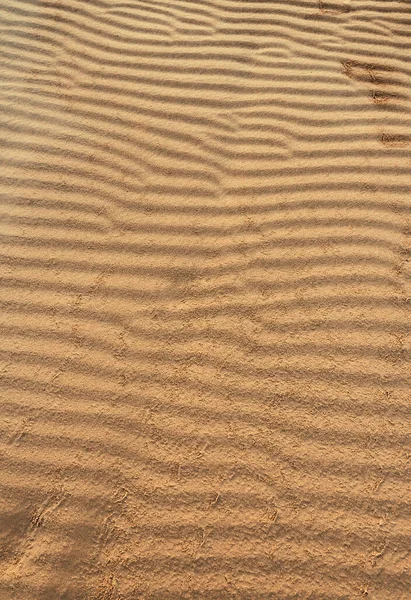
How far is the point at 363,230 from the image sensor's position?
2.64m

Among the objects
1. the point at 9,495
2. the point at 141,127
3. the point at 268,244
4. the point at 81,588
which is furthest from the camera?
the point at 141,127

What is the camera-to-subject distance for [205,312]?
2322 mm

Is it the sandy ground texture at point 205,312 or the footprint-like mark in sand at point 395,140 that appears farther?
the footprint-like mark in sand at point 395,140

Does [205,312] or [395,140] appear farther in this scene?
[395,140]

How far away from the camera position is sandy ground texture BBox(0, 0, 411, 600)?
1.71m

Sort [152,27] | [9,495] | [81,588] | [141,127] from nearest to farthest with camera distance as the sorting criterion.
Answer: [81,588], [9,495], [141,127], [152,27]

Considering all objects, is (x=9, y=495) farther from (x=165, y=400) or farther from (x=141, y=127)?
(x=141, y=127)

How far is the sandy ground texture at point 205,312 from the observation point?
171 centimetres

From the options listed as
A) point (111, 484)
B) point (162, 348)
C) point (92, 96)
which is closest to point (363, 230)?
point (162, 348)

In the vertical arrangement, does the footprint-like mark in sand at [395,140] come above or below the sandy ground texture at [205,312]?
above

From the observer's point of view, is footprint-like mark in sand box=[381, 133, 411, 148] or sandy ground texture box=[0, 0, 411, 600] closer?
sandy ground texture box=[0, 0, 411, 600]

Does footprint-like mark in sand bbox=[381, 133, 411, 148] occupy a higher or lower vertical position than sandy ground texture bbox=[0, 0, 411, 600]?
higher

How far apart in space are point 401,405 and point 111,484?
1.14 m

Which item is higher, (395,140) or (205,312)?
(395,140)
